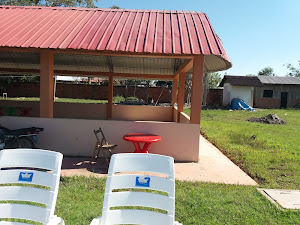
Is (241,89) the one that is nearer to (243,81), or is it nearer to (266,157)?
(243,81)

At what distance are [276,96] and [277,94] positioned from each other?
29cm

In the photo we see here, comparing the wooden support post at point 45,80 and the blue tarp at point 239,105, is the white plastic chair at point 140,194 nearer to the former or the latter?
the wooden support post at point 45,80

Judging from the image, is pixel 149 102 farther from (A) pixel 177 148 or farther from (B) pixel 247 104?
(A) pixel 177 148

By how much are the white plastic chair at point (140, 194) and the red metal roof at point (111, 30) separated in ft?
13.8

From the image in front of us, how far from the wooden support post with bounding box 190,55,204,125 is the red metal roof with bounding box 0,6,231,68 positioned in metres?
0.33

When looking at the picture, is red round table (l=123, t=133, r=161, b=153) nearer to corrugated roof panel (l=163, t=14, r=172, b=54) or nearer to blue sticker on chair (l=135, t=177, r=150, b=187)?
corrugated roof panel (l=163, t=14, r=172, b=54)

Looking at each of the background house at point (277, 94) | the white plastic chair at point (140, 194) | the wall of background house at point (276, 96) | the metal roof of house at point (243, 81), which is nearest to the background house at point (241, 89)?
the metal roof of house at point (243, 81)

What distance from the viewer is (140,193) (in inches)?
101

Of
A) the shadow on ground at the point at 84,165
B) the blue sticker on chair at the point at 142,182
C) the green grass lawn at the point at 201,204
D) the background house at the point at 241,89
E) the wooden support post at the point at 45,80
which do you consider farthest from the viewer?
the background house at the point at 241,89

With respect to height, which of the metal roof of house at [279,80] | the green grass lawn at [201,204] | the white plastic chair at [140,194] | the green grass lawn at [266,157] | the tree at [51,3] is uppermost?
the tree at [51,3]

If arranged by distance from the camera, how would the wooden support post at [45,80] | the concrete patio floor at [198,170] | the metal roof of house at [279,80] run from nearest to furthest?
the concrete patio floor at [198,170] → the wooden support post at [45,80] → the metal roof of house at [279,80]

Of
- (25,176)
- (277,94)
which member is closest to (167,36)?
(25,176)

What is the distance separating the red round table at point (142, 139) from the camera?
20.4ft

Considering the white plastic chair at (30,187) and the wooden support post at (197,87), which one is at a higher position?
the wooden support post at (197,87)
